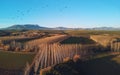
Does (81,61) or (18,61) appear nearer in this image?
(81,61)

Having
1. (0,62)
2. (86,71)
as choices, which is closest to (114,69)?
(86,71)

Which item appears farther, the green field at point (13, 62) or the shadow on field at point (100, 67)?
the green field at point (13, 62)

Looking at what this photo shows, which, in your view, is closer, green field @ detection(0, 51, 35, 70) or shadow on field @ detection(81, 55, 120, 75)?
shadow on field @ detection(81, 55, 120, 75)

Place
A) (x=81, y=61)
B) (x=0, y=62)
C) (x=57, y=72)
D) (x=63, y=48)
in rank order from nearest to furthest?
(x=57, y=72), (x=81, y=61), (x=0, y=62), (x=63, y=48)

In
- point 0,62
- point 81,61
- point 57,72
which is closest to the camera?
point 57,72

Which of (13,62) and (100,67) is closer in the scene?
(100,67)

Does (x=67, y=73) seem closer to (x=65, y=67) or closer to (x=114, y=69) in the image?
(x=65, y=67)
